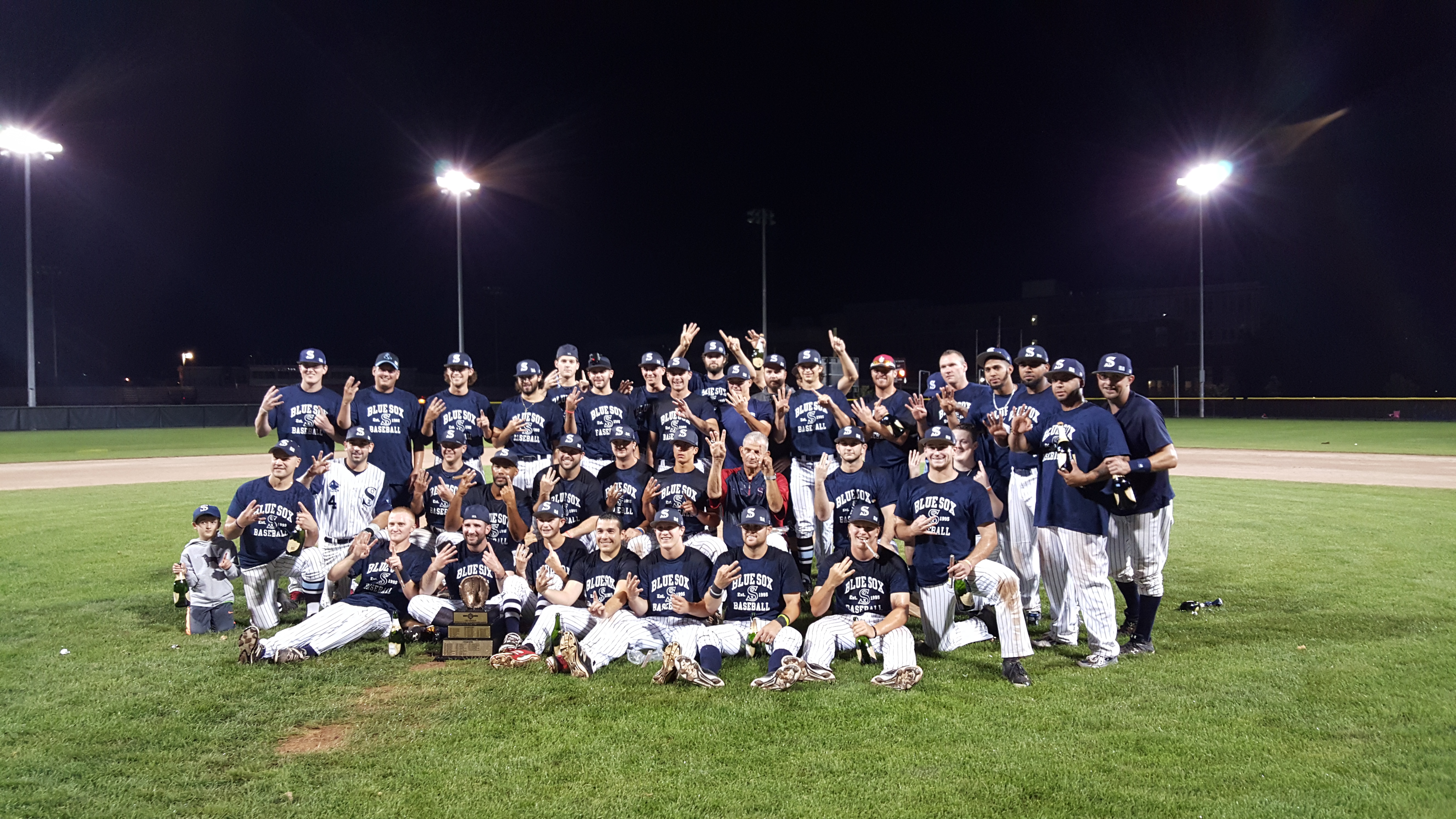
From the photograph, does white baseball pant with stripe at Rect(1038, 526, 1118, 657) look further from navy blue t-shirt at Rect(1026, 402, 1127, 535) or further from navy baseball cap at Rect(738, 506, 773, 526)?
navy baseball cap at Rect(738, 506, 773, 526)

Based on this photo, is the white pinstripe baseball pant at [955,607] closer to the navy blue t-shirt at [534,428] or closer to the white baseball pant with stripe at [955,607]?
the white baseball pant with stripe at [955,607]

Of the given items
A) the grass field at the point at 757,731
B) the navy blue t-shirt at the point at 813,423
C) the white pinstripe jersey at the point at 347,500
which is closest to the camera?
the grass field at the point at 757,731

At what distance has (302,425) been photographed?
862cm

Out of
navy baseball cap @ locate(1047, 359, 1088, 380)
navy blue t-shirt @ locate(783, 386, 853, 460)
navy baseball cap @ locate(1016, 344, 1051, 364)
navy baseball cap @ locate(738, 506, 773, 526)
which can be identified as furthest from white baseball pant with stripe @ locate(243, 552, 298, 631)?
navy baseball cap @ locate(1047, 359, 1088, 380)

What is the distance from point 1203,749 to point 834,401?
4.53 meters

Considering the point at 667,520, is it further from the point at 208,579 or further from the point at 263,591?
the point at 208,579

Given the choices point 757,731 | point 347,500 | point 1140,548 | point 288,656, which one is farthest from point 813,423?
point 288,656

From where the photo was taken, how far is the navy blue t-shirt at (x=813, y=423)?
8.39 m

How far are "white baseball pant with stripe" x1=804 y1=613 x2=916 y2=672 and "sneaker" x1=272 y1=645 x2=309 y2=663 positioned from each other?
3.89 meters

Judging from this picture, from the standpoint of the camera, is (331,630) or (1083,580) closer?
(1083,580)

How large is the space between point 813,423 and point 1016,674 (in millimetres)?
3355

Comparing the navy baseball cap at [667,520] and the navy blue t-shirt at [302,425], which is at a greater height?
the navy blue t-shirt at [302,425]

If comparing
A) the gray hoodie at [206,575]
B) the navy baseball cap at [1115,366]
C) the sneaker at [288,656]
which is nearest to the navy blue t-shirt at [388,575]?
the sneaker at [288,656]

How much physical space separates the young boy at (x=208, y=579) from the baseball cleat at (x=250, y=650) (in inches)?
45.0
